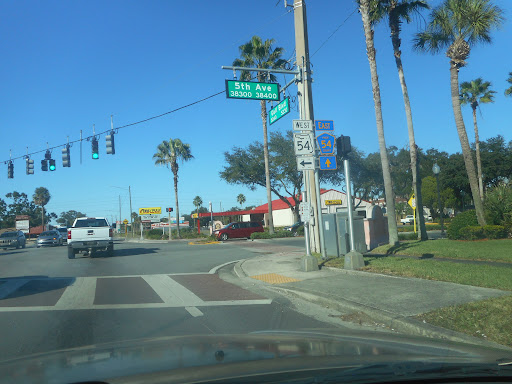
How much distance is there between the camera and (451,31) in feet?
63.2

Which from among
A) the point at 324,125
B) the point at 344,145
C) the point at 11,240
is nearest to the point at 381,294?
the point at 344,145

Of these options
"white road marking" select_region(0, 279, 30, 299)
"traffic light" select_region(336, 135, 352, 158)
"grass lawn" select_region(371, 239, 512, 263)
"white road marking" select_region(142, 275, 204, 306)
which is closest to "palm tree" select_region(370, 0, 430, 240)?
"grass lawn" select_region(371, 239, 512, 263)

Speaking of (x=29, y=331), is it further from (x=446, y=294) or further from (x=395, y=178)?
(x=395, y=178)

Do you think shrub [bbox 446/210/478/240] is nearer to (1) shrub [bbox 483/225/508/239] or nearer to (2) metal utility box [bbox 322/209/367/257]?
(1) shrub [bbox 483/225/508/239]

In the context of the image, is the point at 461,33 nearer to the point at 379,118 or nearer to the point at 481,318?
the point at 379,118

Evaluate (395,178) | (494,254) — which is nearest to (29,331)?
(494,254)

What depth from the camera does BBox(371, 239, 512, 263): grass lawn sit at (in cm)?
1257

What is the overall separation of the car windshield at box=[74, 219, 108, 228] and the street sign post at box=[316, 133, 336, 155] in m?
12.0

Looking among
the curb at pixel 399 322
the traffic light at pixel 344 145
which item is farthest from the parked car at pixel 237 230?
the curb at pixel 399 322

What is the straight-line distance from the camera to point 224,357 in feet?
10.2

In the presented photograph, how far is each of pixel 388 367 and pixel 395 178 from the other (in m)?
52.8

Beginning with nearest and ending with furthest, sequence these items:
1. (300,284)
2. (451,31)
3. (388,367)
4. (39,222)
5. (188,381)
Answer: (188,381) → (388,367) → (300,284) → (451,31) → (39,222)

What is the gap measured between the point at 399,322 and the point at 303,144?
22.7 ft

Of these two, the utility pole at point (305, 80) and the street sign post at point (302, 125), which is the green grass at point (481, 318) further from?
the utility pole at point (305, 80)
